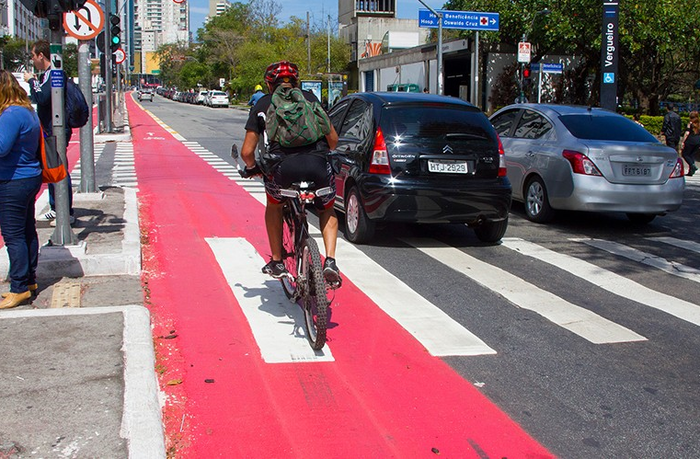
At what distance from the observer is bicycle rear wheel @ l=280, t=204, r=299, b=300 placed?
574 centimetres

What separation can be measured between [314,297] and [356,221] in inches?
146

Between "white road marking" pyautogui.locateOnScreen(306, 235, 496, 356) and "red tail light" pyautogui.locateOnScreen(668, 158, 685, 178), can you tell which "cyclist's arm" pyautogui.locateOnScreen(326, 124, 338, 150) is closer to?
"white road marking" pyautogui.locateOnScreen(306, 235, 496, 356)

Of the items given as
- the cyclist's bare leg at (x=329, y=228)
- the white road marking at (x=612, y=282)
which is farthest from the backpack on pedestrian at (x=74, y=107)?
the white road marking at (x=612, y=282)

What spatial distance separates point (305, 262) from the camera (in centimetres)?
530

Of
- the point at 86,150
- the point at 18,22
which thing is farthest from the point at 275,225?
the point at 18,22

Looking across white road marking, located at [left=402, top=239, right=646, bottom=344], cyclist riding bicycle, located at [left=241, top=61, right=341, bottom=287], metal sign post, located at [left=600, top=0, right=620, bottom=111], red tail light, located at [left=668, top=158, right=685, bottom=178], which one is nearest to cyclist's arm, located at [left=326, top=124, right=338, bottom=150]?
cyclist riding bicycle, located at [left=241, top=61, right=341, bottom=287]

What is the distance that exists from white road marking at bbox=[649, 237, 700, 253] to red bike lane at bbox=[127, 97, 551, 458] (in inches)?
183

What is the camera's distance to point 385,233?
31.5ft

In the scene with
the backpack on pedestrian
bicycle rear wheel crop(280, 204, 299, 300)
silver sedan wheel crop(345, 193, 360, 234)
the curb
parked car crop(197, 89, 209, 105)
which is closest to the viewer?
the curb

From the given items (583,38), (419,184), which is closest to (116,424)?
(419,184)

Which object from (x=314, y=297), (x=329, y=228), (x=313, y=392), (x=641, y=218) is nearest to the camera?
(x=313, y=392)

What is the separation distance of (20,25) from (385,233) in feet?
465

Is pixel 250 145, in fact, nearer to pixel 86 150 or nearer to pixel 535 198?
pixel 535 198

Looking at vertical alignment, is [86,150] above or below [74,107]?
below
